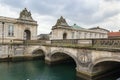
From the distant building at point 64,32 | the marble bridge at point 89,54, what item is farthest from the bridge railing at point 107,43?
the distant building at point 64,32

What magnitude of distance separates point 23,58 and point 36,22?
811 centimetres

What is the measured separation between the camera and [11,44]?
21.8 meters

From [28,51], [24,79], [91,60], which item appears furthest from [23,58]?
[91,60]

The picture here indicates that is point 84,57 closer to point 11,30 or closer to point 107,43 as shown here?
point 107,43

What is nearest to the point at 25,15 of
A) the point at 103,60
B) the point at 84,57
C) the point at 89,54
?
the point at 84,57

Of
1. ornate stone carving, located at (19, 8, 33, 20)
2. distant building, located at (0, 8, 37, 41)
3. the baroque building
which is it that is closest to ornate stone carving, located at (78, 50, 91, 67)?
the baroque building

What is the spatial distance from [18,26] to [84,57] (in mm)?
16284

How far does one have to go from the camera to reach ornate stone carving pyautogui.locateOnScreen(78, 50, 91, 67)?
12.0 m

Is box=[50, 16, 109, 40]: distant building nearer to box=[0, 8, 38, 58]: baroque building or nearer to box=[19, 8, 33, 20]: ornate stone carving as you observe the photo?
box=[0, 8, 38, 58]: baroque building

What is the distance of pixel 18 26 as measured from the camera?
2431cm

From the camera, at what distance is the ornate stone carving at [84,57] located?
39.4 feet

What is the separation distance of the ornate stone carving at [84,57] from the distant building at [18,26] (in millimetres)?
15297

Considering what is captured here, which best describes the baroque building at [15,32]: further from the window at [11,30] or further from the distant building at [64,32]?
the distant building at [64,32]

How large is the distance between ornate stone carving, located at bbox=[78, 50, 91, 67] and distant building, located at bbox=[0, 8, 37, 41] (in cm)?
1530
